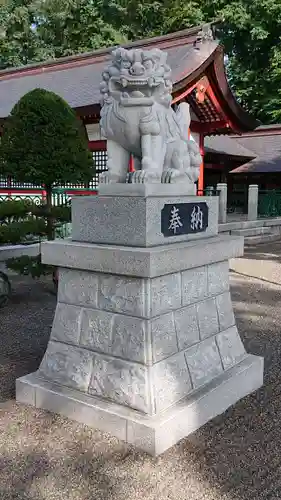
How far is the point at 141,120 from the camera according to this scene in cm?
321

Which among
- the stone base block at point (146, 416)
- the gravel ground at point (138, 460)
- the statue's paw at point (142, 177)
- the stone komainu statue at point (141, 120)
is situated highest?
the stone komainu statue at point (141, 120)

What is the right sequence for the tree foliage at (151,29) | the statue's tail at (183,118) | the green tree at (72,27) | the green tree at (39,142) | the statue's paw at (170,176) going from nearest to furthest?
1. the statue's paw at (170,176)
2. the statue's tail at (183,118)
3. the green tree at (39,142)
4. the tree foliage at (151,29)
5. the green tree at (72,27)

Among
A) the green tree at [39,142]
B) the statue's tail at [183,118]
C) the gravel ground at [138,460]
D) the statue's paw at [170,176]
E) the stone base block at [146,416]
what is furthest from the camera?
the green tree at [39,142]

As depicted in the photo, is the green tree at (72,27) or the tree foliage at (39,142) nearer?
the tree foliage at (39,142)

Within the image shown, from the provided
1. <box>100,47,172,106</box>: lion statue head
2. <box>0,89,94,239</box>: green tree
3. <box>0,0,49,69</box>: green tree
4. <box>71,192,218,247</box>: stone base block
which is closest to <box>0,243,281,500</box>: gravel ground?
<box>71,192,218,247</box>: stone base block

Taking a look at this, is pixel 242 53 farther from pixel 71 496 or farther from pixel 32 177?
pixel 71 496

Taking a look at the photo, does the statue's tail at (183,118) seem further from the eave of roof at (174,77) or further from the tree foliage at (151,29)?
the tree foliage at (151,29)

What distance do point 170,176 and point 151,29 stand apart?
87.2 ft

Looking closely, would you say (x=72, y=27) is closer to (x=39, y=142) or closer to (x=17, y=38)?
(x=17, y=38)

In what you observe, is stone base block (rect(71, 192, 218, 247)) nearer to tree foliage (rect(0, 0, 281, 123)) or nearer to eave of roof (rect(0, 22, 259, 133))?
eave of roof (rect(0, 22, 259, 133))

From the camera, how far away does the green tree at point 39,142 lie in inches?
233

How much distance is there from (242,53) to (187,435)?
2557 cm

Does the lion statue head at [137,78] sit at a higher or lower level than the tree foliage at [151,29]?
lower

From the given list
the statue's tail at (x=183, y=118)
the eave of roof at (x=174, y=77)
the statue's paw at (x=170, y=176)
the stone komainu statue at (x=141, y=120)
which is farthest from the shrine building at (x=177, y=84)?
the statue's paw at (x=170, y=176)
